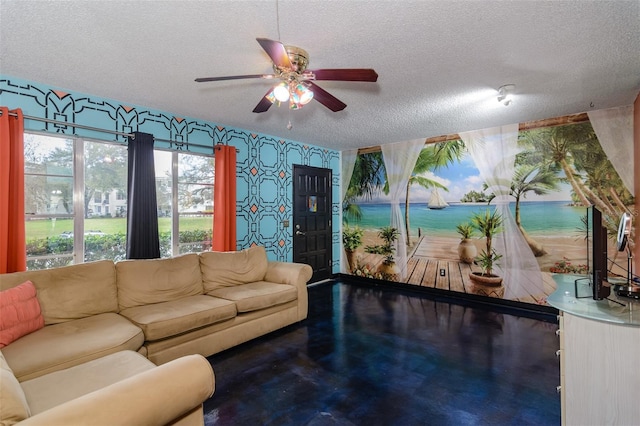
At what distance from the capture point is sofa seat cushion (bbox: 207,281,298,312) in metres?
3.16

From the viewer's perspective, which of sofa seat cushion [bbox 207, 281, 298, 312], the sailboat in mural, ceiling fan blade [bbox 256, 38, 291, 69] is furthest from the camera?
the sailboat in mural

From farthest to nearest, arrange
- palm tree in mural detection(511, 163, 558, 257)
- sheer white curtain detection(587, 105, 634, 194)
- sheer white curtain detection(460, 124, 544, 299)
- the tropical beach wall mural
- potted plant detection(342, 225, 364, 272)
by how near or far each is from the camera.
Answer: potted plant detection(342, 225, 364, 272) < sheer white curtain detection(460, 124, 544, 299) < palm tree in mural detection(511, 163, 558, 257) < the tropical beach wall mural < sheer white curtain detection(587, 105, 634, 194)

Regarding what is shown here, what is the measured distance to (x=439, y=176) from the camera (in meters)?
4.91

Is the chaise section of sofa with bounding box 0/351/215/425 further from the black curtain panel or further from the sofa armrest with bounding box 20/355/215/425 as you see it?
the black curtain panel

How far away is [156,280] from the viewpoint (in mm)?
3053

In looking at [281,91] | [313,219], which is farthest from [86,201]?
[313,219]

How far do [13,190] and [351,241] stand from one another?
482 cm

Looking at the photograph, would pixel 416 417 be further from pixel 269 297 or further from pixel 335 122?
pixel 335 122

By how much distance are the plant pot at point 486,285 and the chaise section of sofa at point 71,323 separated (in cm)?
435

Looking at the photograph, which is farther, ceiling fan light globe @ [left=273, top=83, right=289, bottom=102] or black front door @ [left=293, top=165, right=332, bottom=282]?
black front door @ [left=293, top=165, right=332, bottom=282]

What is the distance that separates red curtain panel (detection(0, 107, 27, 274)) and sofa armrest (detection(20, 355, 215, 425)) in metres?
2.28

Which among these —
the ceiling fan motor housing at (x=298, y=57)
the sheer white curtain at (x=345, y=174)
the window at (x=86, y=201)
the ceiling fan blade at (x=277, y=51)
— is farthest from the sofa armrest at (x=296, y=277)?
the ceiling fan blade at (x=277, y=51)

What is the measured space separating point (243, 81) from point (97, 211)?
2.12 m

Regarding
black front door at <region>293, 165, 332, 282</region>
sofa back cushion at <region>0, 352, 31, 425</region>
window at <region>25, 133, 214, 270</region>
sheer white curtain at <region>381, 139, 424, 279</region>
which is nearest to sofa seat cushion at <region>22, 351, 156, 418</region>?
sofa back cushion at <region>0, 352, 31, 425</region>
